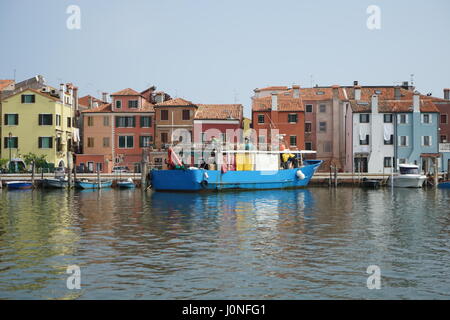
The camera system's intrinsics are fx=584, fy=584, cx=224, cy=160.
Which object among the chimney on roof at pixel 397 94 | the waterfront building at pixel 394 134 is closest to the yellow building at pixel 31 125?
the waterfront building at pixel 394 134

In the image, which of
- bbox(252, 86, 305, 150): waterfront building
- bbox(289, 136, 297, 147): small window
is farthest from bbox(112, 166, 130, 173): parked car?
bbox(289, 136, 297, 147): small window

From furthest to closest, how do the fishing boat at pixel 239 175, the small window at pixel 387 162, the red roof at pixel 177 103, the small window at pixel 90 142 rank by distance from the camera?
the small window at pixel 90 142, the red roof at pixel 177 103, the small window at pixel 387 162, the fishing boat at pixel 239 175

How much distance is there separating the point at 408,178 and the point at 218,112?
2574 centimetres

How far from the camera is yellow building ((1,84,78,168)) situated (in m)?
72.2

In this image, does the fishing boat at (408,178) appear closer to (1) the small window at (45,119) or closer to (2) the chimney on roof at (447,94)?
(2) the chimney on roof at (447,94)

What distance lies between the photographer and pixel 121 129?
75125 mm

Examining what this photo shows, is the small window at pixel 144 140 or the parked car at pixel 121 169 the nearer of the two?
the parked car at pixel 121 169

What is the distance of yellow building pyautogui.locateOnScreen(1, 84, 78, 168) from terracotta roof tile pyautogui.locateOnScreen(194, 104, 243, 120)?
58.6 ft

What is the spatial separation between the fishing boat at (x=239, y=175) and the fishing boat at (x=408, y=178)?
933cm

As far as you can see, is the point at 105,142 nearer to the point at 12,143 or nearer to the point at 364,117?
the point at 12,143

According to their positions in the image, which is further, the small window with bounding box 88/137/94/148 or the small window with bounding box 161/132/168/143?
the small window with bounding box 88/137/94/148

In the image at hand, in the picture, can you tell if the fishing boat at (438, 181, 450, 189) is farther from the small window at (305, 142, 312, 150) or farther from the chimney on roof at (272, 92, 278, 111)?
the chimney on roof at (272, 92, 278, 111)

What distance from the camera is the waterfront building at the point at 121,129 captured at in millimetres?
75000
